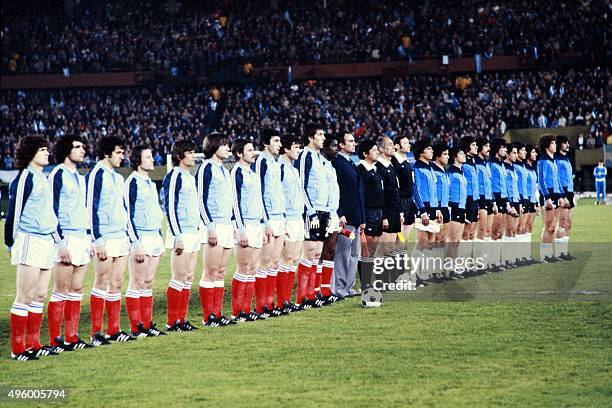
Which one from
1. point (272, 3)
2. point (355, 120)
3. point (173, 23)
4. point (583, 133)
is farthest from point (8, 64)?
point (583, 133)

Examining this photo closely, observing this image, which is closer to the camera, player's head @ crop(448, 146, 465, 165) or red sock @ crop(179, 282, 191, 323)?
red sock @ crop(179, 282, 191, 323)

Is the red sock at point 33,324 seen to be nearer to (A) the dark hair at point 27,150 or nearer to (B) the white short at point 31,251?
(B) the white short at point 31,251

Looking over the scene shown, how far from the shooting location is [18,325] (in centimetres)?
932

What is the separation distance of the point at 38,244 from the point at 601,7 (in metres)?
41.7

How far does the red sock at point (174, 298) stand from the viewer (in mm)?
10828

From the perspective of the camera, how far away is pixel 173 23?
55.0 m

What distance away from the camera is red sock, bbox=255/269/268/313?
1207 centimetres

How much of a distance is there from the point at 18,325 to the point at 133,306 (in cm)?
149

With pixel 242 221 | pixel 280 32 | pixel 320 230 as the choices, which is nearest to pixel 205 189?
pixel 242 221

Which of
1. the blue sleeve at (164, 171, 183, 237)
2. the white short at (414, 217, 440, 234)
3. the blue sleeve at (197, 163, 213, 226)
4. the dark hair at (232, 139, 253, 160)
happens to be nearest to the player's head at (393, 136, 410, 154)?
the white short at (414, 217, 440, 234)

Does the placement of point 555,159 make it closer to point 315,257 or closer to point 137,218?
point 315,257

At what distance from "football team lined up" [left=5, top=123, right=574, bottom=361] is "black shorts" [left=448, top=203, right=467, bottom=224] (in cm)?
2

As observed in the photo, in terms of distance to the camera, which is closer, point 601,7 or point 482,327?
point 482,327

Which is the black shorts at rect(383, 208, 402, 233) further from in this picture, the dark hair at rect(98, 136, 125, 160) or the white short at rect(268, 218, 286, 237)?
the dark hair at rect(98, 136, 125, 160)
